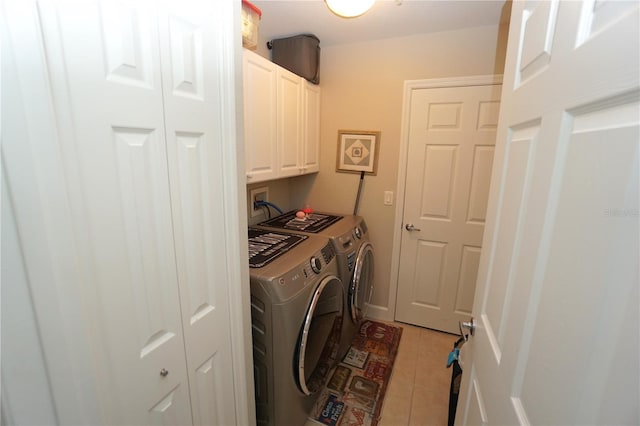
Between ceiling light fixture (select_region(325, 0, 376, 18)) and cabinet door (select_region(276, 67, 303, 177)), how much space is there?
0.60m

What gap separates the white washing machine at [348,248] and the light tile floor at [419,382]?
1.39 ft

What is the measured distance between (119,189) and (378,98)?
6.81 ft

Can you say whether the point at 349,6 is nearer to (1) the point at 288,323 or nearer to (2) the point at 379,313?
(1) the point at 288,323

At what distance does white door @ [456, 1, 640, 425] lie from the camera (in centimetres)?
37

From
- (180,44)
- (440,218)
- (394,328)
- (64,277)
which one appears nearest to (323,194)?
(440,218)

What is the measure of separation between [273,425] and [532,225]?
1.40 meters

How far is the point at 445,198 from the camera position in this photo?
2.24m

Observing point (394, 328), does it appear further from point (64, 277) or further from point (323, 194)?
point (64, 277)

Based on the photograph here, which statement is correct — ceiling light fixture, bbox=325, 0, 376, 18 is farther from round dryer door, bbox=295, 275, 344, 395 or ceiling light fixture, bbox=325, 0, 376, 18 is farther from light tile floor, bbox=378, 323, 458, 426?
light tile floor, bbox=378, 323, 458, 426

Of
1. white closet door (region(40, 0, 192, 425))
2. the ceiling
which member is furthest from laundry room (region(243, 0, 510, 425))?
white closet door (region(40, 0, 192, 425))

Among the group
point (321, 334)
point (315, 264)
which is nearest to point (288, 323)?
point (315, 264)

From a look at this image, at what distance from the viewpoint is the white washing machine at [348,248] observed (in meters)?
1.85

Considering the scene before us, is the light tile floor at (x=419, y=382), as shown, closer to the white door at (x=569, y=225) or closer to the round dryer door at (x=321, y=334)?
the round dryer door at (x=321, y=334)

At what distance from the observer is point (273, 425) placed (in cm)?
135
